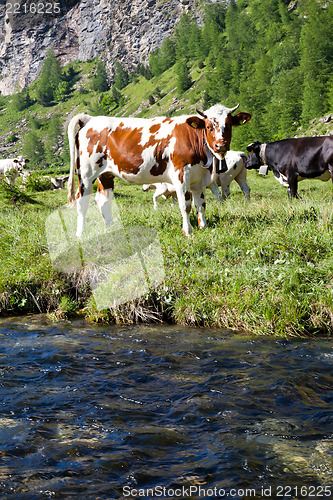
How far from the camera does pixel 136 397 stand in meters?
5.18

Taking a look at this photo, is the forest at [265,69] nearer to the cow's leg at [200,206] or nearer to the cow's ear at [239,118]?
the cow's ear at [239,118]

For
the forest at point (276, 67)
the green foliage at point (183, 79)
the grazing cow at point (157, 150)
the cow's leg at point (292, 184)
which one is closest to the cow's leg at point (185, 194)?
the grazing cow at point (157, 150)

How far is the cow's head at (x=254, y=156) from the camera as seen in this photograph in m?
16.0

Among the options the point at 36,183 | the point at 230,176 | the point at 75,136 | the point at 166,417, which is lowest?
the point at 36,183

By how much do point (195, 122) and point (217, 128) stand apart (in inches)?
20.2

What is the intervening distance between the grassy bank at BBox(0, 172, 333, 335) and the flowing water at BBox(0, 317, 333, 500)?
590mm

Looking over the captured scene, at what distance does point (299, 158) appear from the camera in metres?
13.7

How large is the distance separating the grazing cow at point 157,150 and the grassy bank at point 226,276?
3.40ft

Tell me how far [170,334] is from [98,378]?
204 cm

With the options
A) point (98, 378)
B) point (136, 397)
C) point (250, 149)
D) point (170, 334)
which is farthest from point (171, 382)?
point (250, 149)

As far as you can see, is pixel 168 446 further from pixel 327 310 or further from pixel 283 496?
pixel 327 310

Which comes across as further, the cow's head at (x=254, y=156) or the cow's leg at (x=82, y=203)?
the cow's head at (x=254, y=156)

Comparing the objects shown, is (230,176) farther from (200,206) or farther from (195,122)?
(195,122)

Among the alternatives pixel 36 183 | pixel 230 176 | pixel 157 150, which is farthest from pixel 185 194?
pixel 36 183
